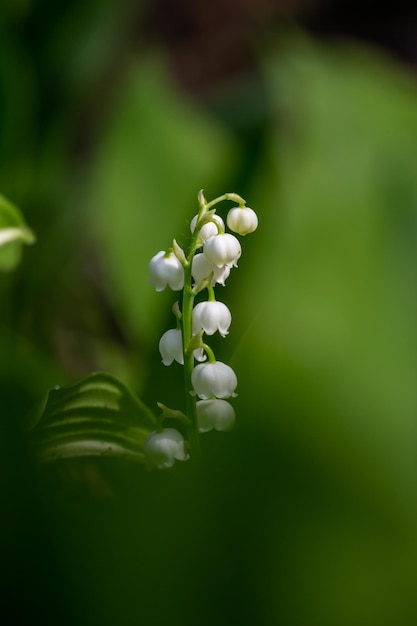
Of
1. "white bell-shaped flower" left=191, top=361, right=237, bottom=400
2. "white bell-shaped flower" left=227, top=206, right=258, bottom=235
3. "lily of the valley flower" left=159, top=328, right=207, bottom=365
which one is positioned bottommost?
"white bell-shaped flower" left=191, top=361, right=237, bottom=400

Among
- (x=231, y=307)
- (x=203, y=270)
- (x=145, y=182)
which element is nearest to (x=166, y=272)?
(x=203, y=270)

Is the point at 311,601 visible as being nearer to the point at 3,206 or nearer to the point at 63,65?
the point at 3,206

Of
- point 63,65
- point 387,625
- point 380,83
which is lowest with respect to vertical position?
point 387,625

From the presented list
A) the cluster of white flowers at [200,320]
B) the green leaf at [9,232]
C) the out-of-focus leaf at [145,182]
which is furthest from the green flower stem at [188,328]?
Answer: the out-of-focus leaf at [145,182]

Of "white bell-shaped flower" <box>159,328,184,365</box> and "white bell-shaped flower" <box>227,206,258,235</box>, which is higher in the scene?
"white bell-shaped flower" <box>227,206,258,235</box>

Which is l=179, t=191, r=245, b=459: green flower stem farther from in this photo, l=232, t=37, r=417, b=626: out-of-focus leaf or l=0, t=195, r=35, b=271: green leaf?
l=0, t=195, r=35, b=271: green leaf

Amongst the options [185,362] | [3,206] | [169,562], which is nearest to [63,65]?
[3,206]

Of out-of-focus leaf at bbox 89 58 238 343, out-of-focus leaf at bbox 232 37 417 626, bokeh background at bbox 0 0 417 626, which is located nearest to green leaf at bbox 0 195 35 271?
bokeh background at bbox 0 0 417 626
